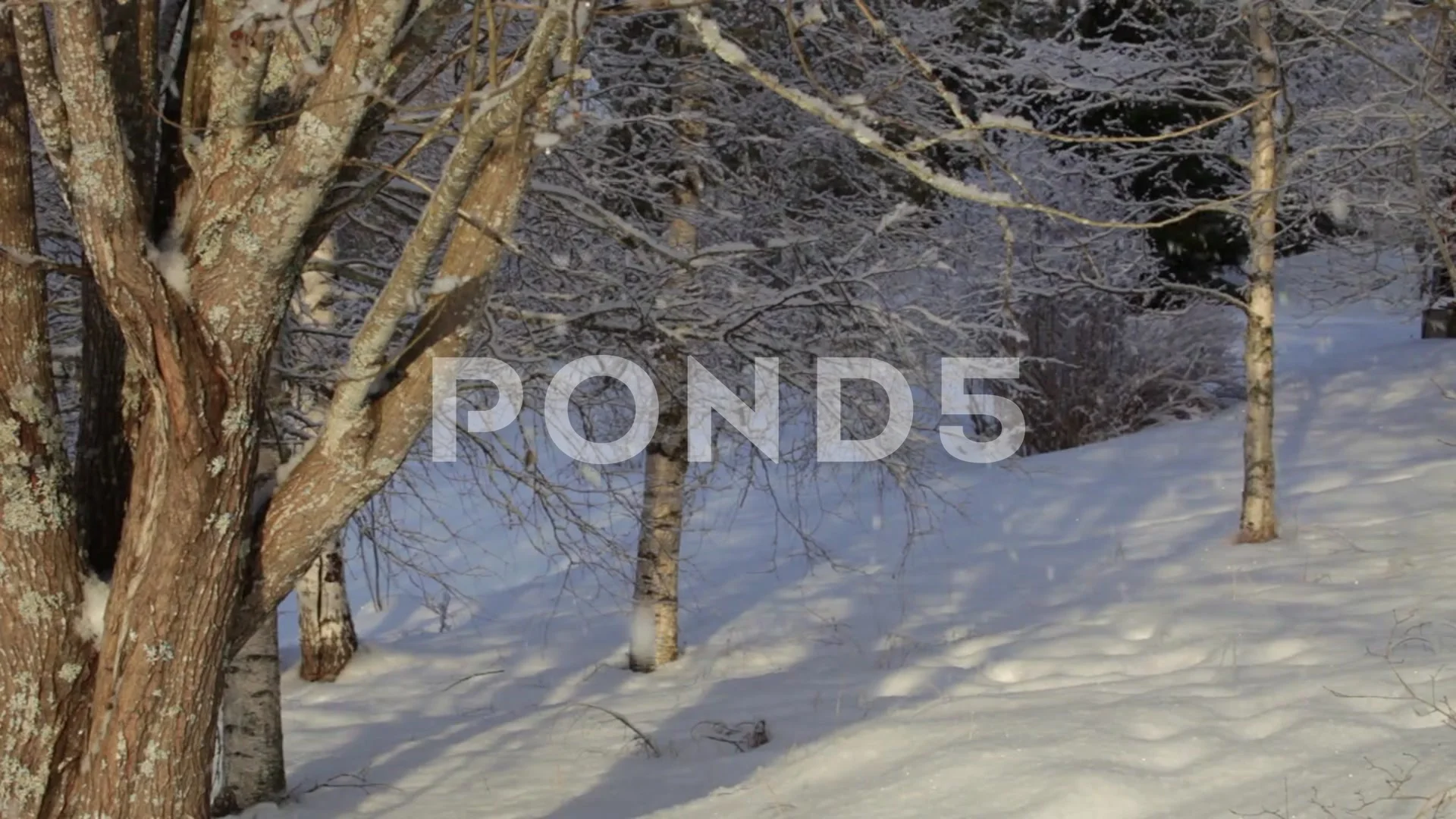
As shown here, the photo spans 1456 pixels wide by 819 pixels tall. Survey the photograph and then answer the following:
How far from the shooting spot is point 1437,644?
5383 millimetres

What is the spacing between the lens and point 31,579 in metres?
2.75

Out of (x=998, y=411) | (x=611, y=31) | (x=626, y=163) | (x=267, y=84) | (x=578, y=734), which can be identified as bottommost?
(x=578, y=734)

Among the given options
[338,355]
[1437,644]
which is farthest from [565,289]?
[1437,644]

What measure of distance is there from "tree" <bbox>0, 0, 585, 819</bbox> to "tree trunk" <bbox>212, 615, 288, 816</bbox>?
3004 millimetres

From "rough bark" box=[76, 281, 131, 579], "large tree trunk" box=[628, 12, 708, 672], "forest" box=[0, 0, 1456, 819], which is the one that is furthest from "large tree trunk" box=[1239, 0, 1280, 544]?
"rough bark" box=[76, 281, 131, 579]

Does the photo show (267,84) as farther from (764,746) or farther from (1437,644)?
(1437,644)

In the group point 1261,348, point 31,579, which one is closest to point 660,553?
point 1261,348

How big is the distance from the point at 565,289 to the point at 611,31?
61.4 inches

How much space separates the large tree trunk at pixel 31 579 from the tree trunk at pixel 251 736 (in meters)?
3.02

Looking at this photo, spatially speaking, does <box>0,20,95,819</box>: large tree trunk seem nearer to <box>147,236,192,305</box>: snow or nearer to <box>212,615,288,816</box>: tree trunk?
<box>147,236,192,305</box>: snow

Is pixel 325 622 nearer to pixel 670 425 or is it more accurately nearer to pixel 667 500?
pixel 667 500

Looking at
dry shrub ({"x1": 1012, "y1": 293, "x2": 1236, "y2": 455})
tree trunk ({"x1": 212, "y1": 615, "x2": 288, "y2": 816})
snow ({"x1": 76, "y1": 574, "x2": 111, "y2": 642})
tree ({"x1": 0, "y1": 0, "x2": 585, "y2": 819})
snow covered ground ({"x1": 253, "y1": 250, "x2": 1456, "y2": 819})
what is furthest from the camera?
dry shrub ({"x1": 1012, "y1": 293, "x2": 1236, "y2": 455})

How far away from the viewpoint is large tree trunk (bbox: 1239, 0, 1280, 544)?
8242 millimetres

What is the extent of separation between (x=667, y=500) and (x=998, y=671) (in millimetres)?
2317
